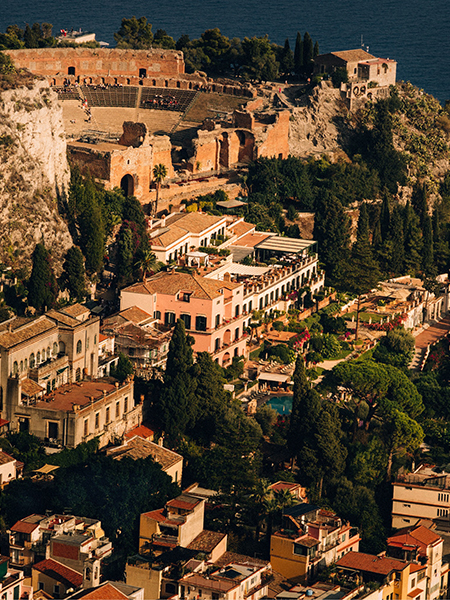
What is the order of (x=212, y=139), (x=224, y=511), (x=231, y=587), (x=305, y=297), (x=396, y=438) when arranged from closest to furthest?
(x=231, y=587) < (x=224, y=511) < (x=396, y=438) < (x=305, y=297) < (x=212, y=139)

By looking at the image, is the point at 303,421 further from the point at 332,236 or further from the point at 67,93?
the point at 67,93

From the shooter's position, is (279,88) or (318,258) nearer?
(318,258)

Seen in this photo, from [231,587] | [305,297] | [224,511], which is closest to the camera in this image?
[231,587]

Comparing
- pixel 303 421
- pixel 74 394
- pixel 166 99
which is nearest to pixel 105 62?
pixel 166 99

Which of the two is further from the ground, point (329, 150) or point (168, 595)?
point (329, 150)

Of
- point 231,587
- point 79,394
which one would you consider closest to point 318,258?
point 79,394

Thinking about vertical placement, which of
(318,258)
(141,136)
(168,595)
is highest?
(141,136)

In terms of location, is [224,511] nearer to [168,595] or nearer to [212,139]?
[168,595]
